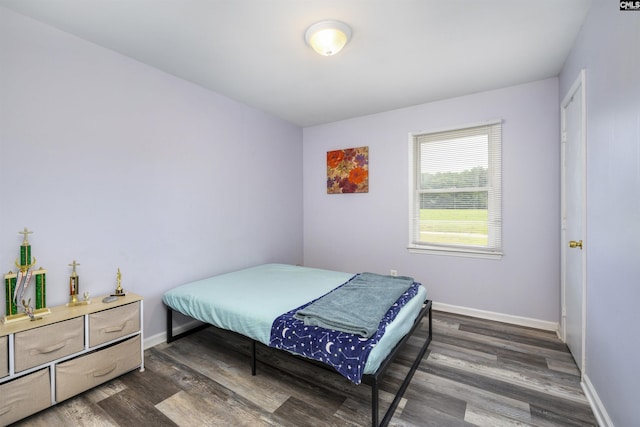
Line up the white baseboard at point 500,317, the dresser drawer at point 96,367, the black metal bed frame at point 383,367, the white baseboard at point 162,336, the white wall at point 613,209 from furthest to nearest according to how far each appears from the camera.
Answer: the white baseboard at point 500,317
the white baseboard at point 162,336
the dresser drawer at point 96,367
the black metal bed frame at point 383,367
the white wall at point 613,209

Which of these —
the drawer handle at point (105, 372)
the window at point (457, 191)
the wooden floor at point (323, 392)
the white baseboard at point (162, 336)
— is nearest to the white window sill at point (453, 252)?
the window at point (457, 191)

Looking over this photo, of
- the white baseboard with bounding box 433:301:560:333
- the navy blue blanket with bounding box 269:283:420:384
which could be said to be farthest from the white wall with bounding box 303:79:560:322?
the navy blue blanket with bounding box 269:283:420:384

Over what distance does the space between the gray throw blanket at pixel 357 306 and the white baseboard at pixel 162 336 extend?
5.19 ft

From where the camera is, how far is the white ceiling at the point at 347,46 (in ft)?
6.03

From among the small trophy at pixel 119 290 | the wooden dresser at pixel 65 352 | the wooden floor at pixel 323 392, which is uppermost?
the small trophy at pixel 119 290

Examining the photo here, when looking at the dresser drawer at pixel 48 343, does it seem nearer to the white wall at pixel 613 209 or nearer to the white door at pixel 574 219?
the white wall at pixel 613 209

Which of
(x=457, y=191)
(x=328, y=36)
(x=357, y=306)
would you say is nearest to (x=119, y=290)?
(x=357, y=306)

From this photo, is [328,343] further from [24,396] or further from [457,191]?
[457,191]

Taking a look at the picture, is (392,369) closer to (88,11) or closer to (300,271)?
(300,271)

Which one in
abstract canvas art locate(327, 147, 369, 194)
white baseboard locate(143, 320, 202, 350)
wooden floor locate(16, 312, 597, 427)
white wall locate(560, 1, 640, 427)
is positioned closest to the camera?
white wall locate(560, 1, 640, 427)

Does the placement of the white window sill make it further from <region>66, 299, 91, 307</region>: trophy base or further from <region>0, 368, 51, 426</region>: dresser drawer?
<region>0, 368, 51, 426</region>: dresser drawer

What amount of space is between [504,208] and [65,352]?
404 centimetres

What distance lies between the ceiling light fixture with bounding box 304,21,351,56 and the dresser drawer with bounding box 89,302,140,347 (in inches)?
95.9

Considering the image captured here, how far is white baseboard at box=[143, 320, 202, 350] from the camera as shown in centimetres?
260
